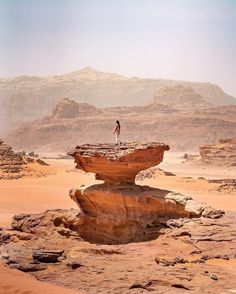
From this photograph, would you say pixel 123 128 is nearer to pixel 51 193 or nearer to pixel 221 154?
pixel 221 154

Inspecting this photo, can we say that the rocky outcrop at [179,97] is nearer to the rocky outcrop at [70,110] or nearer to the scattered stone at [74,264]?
the rocky outcrop at [70,110]

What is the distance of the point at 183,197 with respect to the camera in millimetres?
12055

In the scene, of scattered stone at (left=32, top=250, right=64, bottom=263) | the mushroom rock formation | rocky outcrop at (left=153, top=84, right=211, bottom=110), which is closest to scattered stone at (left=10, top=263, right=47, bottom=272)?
scattered stone at (left=32, top=250, right=64, bottom=263)

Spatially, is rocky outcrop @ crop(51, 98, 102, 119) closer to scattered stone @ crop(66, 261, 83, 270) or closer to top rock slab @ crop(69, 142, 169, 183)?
top rock slab @ crop(69, 142, 169, 183)

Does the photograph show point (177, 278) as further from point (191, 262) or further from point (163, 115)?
point (163, 115)

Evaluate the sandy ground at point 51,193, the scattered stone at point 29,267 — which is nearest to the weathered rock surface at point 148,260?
the scattered stone at point 29,267

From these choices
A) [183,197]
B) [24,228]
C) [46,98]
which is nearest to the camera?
[183,197]

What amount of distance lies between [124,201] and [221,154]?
38572mm

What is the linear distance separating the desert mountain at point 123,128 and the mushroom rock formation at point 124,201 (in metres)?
71.6

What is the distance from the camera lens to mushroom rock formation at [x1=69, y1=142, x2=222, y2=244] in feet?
39.3

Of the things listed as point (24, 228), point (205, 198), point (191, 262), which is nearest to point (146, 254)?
point (191, 262)

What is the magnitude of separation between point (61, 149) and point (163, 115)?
76.3 ft

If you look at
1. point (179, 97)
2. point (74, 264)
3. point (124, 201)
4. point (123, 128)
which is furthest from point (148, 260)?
point (179, 97)

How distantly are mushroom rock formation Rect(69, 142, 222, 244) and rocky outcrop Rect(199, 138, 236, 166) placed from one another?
3654 cm
